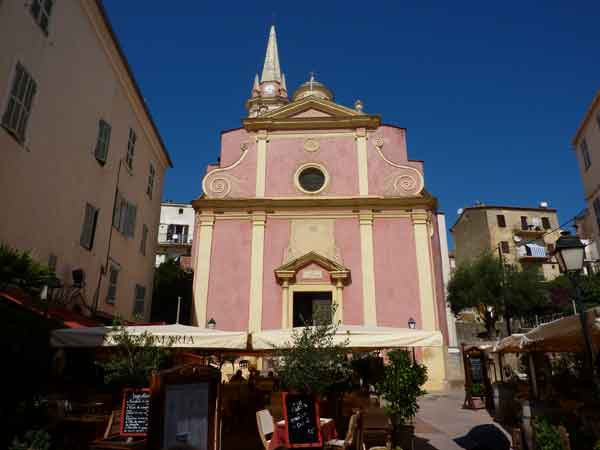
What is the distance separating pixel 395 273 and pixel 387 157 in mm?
5547

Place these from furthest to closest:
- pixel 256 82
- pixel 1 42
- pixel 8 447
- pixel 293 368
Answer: pixel 256 82 → pixel 1 42 → pixel 293 368 → pixel 8 447

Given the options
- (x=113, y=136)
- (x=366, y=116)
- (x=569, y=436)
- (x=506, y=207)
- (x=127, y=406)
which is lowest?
(x=569, y=436)

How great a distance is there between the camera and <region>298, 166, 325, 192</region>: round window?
2069cm

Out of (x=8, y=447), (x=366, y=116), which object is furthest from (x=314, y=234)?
(x=8, y=447)

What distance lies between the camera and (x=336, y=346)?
7414 millimetres

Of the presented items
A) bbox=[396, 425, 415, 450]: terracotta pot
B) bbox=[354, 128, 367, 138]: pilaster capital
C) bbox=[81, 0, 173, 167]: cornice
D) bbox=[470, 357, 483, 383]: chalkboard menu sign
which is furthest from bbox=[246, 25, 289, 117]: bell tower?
→ bbox=[396, 425, 415, 450]: terracotta pot

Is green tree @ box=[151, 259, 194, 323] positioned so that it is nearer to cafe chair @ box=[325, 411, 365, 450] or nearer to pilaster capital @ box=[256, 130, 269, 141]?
pilaster capital @ box=[256, 130, 269, 141]

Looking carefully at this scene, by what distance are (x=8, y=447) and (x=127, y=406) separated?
1.32 m

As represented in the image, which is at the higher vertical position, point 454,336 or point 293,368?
point 454,336

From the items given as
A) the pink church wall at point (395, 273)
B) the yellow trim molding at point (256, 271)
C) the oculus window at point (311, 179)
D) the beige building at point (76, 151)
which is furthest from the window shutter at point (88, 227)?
the pink church wall at point (395, 273)

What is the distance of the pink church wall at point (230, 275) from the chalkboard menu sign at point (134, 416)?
1220cm

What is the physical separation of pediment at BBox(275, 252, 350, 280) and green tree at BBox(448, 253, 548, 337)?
13.5 meters

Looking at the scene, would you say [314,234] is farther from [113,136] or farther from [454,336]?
[454,336]

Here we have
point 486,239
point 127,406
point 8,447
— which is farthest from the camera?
point 486,239
